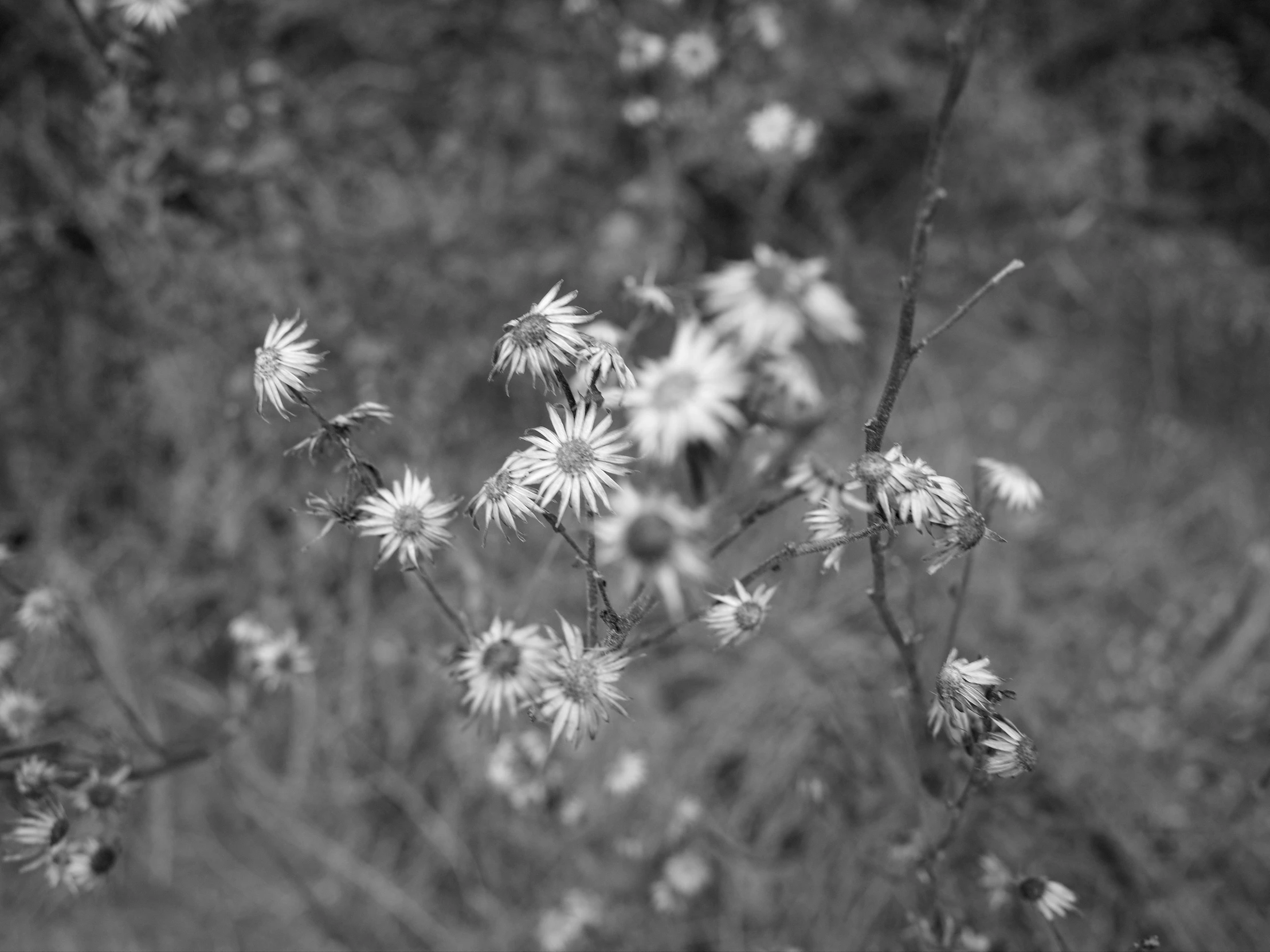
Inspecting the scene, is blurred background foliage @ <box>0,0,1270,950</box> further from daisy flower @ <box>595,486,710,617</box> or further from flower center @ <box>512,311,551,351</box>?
daisy flower @ <box>595,486,710,617</box>

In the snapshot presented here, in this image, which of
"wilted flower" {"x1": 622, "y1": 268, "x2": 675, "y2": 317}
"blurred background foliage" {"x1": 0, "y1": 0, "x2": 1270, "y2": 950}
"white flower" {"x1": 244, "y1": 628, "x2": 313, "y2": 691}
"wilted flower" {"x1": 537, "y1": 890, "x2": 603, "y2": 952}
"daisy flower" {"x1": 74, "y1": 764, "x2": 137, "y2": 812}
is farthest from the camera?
"blurred background foliage" {"x1": 0, "y1": 0, "x2": 1270, "y2": 950}

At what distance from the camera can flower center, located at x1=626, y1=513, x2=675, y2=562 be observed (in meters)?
0.85

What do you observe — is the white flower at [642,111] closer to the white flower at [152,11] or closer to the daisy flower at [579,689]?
the white flower at [152,11]

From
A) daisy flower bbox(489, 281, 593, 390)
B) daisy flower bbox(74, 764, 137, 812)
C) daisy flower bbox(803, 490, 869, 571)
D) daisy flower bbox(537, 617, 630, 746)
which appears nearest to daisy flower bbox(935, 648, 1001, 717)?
daisy flower bbox(803, 490, 869, 571)

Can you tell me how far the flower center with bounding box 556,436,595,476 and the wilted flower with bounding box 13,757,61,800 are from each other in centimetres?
110

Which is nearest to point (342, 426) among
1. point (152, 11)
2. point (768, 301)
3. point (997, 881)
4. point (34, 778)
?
point (34, 778)

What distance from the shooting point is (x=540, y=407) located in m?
2.88

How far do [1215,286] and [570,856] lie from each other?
2771 millimetres

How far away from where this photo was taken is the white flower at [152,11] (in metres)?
1.85

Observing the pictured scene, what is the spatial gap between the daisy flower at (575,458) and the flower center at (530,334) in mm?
88

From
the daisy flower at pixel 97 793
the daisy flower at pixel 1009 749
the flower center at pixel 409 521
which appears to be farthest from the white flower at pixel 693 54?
the daisy flower at pixel 97 793

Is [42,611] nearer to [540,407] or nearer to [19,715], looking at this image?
[19,715]

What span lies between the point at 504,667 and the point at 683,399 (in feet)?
1.66

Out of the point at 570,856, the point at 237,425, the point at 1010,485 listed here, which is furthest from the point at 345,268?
the point at 1010,485
